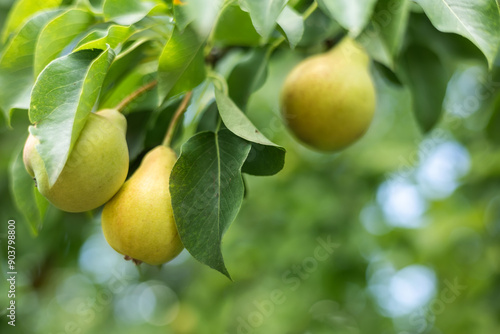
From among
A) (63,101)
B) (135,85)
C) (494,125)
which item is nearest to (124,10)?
(135,85)

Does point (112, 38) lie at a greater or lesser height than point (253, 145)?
greater

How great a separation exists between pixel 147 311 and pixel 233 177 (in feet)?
8.66

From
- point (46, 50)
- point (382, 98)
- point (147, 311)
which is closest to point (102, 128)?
point (46, 50)

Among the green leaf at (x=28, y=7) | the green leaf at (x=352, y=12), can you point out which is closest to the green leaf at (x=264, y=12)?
the green leaf at (x=352, y=12)

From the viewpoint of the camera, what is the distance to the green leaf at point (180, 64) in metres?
0.91

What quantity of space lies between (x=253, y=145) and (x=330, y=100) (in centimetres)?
35

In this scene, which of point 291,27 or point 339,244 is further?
point 339,244

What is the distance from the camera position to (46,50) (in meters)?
0.98

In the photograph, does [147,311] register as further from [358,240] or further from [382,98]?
[382,98]

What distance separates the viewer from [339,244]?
7.27 feet

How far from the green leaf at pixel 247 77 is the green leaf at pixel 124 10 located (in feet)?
0.91

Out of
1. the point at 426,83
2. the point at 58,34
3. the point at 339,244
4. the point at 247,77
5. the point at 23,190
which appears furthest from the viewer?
the point at 339,244

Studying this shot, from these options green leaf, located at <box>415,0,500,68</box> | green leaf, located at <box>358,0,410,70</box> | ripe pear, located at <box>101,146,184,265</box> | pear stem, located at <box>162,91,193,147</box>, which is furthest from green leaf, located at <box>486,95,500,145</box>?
ripe pear, located at <box>101,146,184,265</box>

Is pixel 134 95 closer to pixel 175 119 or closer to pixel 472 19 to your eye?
pixel 175 119
